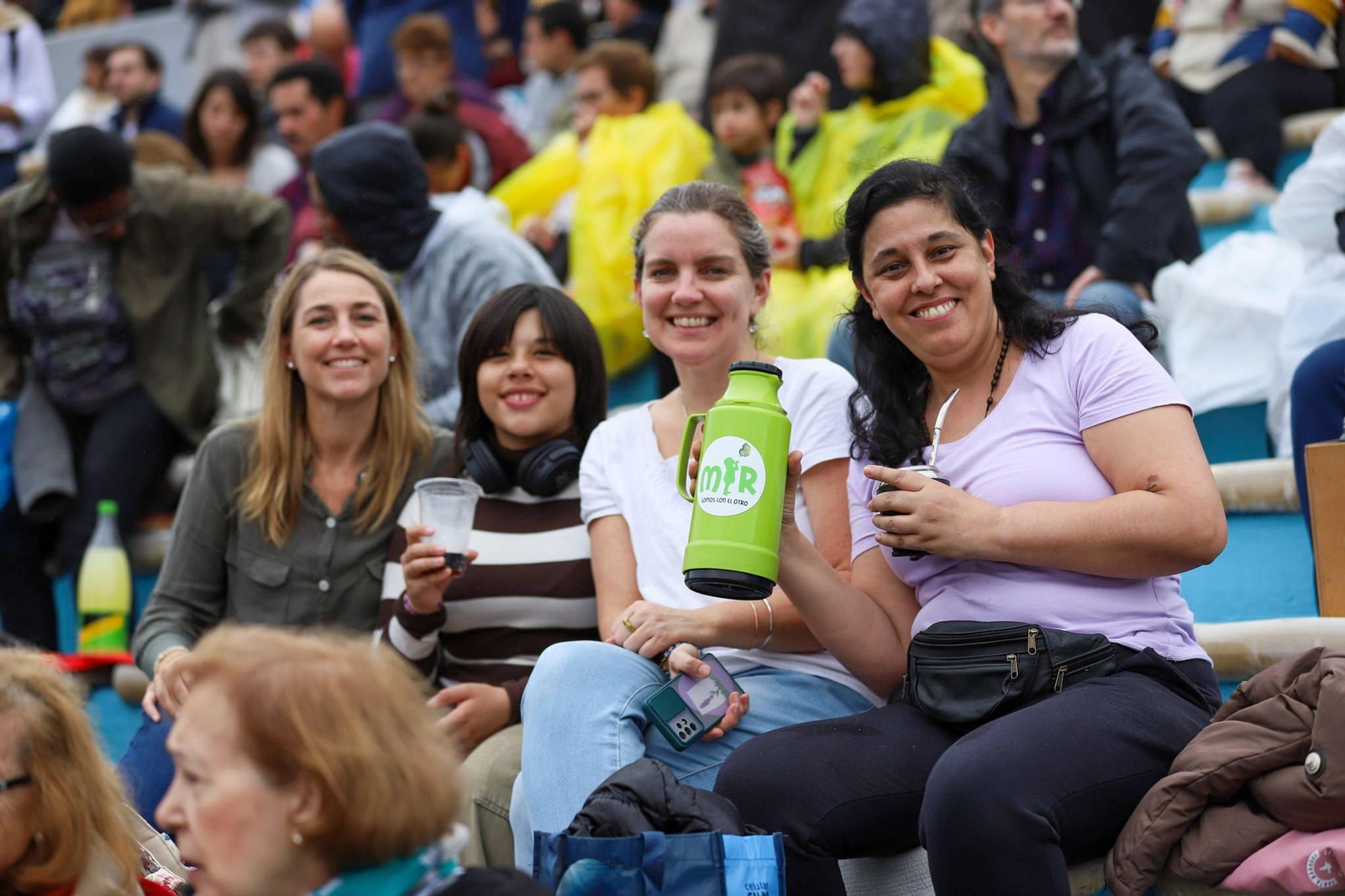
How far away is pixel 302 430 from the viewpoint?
3594 millimetres

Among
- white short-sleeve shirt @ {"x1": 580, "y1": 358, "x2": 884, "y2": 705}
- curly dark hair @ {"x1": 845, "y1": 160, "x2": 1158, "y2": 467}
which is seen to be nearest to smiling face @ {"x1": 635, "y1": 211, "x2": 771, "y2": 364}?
white short-sleeve shirt @ {"x1": 580, "y1": 358, "x2": 884, "y2": 705}

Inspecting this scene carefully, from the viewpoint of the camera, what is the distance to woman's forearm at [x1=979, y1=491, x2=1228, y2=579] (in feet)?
7.49

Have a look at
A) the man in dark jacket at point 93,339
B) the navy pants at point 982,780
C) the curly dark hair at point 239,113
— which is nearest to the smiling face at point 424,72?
the curly dark hair at point 239,113

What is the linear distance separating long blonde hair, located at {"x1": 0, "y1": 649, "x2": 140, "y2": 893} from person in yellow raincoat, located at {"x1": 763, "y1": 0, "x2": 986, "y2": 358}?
3.28 m

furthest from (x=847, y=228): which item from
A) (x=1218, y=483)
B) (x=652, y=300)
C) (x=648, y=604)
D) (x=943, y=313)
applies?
(x=1218, y=483)

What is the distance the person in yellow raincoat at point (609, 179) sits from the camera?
19.0 feet

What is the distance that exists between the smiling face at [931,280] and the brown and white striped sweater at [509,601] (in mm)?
986

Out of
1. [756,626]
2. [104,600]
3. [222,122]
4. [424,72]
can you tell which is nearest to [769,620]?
[756,626]

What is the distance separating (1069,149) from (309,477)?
7.83 feet

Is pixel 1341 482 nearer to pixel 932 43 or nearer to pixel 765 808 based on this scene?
pixel 765 808

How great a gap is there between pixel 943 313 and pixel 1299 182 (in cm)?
162

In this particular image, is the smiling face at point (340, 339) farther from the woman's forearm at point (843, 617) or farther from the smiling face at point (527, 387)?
the woman's forearm at point (843, 617)

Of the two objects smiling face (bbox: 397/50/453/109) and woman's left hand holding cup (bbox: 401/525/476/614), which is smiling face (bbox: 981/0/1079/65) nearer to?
woman's left hand holding cup (bbox: 401/525/476/614)

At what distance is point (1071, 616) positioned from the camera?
239 cm
